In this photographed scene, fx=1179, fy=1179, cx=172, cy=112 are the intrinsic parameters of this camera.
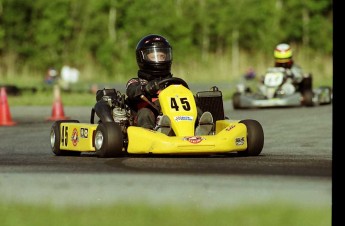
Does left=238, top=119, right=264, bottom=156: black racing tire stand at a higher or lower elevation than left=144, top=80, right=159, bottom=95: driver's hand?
lower

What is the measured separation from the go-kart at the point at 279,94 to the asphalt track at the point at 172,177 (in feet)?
32.9

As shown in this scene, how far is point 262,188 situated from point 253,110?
15265 mm

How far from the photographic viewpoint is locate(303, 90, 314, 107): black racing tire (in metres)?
26.0

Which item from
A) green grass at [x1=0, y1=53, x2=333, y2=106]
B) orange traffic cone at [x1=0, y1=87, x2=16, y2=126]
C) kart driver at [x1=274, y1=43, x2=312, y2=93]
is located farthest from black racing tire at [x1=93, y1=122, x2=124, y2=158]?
green grass at [x1=0, y1=53, x2=333, y2=106]

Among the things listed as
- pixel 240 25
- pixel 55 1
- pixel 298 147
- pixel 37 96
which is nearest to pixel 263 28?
pixel 240 25

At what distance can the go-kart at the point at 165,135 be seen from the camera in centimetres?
1219

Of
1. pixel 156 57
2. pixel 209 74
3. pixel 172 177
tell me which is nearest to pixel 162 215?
pixel 172 177

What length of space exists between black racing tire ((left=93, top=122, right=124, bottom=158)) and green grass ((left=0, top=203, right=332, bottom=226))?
135 inches

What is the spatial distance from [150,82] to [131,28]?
37.8 meters

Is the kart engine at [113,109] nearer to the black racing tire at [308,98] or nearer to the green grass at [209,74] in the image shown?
the black racing tire at [308,98]

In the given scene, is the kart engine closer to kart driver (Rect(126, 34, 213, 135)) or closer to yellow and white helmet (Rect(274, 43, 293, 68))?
kart driver (Rect(126, 34, 213, 135))

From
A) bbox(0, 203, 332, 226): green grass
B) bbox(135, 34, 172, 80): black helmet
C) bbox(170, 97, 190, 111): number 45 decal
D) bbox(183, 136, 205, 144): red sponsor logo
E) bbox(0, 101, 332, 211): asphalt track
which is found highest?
bbox(135, 34, 172, 80): black helmet

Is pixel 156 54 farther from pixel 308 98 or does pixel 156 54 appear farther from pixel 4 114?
pixel 308 98
